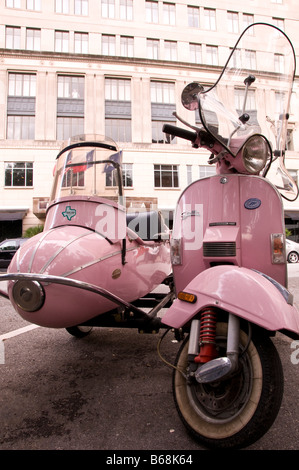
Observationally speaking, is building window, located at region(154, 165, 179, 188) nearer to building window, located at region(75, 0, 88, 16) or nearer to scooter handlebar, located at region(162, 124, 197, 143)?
building window, located at region(75, 0, 88, 16)

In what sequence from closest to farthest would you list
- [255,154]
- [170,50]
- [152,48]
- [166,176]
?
1. [255,154]
2. [166,176]
3. [152,48]
4. [170,50]

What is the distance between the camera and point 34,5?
23.5 m

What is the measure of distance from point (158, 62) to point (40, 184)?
1317cm

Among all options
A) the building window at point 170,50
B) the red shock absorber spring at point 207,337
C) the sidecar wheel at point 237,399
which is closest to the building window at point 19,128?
the building window at point 170,50

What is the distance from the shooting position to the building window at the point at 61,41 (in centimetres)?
2334

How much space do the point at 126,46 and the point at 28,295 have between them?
89.0ft

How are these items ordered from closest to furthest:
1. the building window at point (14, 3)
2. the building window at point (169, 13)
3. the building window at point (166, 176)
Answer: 1. the building window at point (166, 176)
2. the building window at point (14, 3)
3. the building window at point (169, 13)

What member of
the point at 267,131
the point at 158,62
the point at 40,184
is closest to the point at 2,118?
the point at 40,184

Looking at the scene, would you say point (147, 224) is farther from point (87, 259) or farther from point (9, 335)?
point (9, 335)

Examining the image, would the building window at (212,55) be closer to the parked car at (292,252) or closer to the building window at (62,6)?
the building window at (62,6)

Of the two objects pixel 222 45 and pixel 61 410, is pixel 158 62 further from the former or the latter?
pixel 61 410

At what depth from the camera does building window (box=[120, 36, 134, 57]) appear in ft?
79.1

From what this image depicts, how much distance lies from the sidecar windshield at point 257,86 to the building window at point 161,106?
69.5ft

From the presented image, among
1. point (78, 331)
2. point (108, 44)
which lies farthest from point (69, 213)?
point (108, 44)
